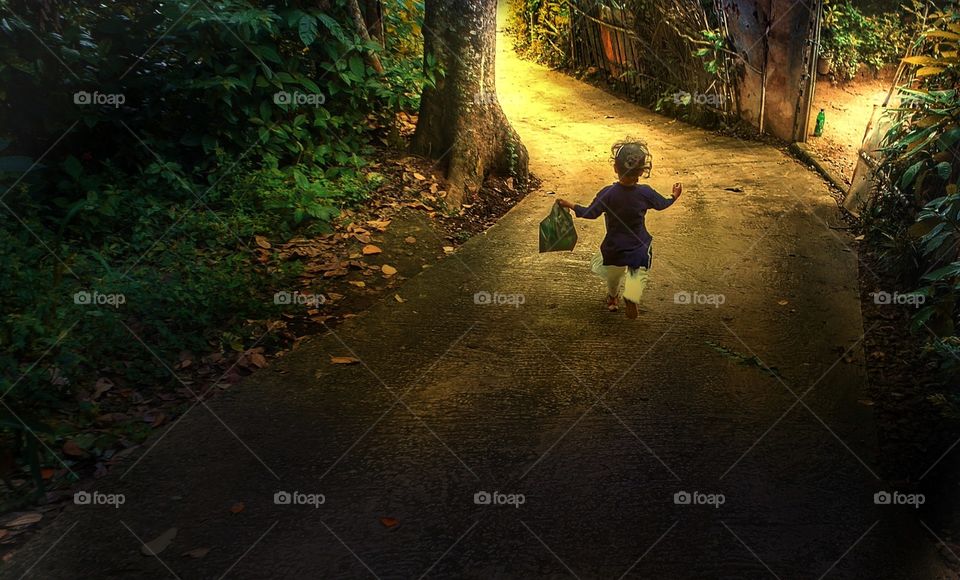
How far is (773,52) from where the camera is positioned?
8.64 meters

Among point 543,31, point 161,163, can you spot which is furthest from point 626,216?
point 543,31

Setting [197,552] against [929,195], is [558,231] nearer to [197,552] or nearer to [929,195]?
[929,195]

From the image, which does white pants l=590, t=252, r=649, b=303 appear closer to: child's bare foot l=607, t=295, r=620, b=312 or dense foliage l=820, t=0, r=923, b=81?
child's bare foot l=607, t=295, r=620, b=312

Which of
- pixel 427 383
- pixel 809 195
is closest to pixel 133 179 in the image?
pixel 427 383

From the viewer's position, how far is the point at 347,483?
3498 mm

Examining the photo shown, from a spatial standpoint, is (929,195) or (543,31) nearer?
(929,195)

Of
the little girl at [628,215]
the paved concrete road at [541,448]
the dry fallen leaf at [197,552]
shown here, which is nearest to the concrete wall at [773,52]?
the paved concrete road at [541,448]

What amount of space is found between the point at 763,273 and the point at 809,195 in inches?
90.4

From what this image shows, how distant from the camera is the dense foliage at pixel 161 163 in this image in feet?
15.4

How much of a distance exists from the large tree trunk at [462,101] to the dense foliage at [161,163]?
0.68 meters

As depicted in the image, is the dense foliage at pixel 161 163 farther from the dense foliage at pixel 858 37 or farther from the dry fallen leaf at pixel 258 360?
the dense foliage at pixel 858 37

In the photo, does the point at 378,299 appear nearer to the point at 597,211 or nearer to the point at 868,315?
the point at 597,211

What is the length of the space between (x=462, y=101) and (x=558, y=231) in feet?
8.57

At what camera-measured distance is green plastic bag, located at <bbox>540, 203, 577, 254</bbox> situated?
5.21 metres
